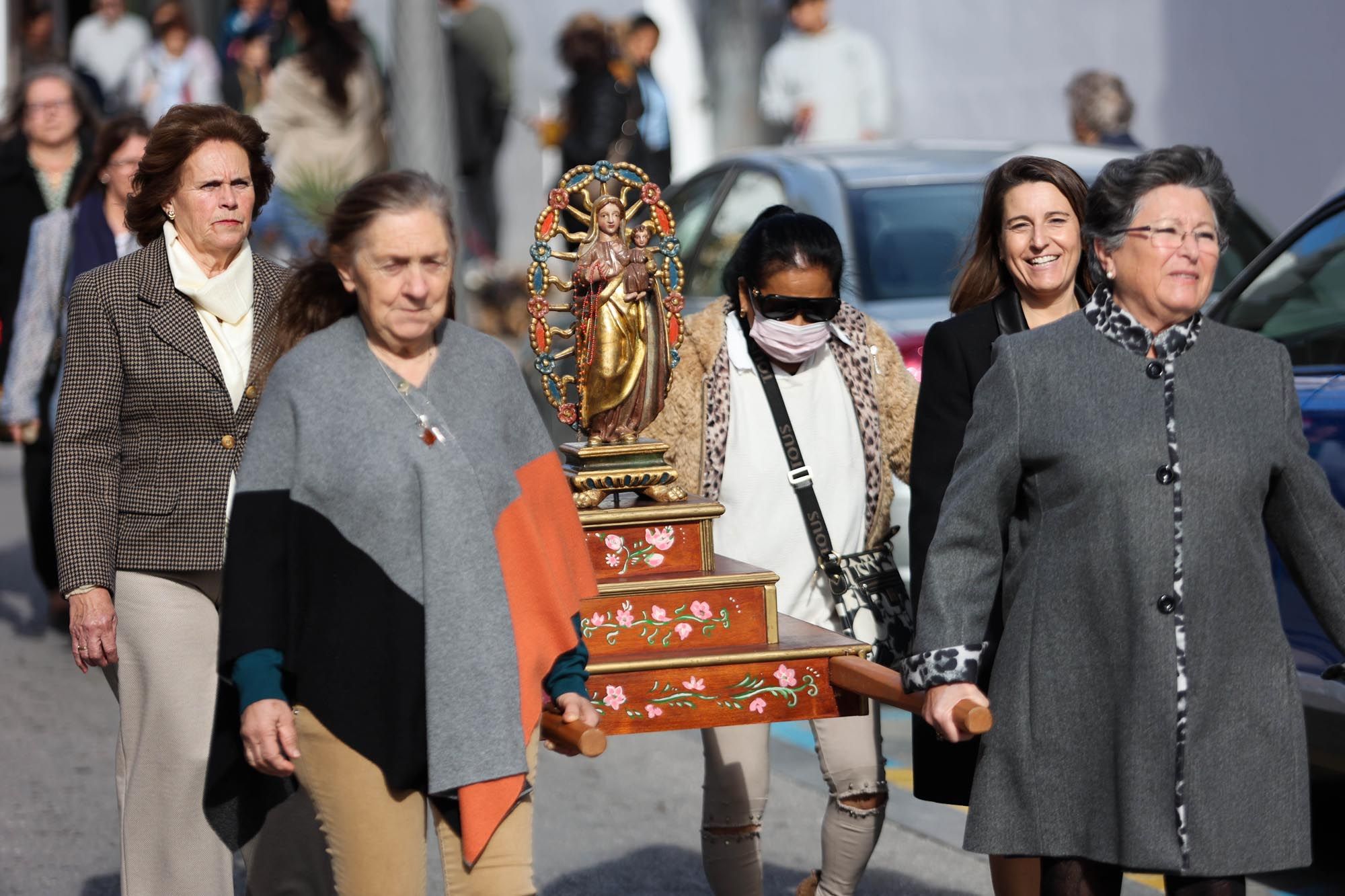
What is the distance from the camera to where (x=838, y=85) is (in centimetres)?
1451

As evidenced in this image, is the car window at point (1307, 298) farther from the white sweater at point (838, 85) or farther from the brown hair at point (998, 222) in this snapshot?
the white sweater at point (838, 85)

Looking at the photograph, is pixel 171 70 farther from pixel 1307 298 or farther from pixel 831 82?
pixel 1307 298

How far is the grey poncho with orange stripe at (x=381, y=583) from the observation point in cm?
367

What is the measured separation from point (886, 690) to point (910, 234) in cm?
472

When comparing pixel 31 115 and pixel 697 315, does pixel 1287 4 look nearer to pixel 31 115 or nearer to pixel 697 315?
pixel 31 115

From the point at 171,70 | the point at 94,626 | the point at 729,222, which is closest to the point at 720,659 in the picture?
the point at 94,626

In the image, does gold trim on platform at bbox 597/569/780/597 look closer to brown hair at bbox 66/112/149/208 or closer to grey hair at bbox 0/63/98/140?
brown hair at bbox 66/112/149/208

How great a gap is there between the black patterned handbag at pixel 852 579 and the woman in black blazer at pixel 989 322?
121 millimetres

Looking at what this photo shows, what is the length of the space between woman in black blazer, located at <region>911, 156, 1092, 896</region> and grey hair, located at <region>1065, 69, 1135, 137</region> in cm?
618

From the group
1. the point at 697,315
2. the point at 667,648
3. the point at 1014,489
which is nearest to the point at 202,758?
the point at 667,648

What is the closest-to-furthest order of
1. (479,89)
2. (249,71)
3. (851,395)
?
(851,395), (479,89), (249,71)

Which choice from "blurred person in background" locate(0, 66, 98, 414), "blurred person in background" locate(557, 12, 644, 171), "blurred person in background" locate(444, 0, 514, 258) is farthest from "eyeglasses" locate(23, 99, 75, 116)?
"blurred person in background" locate(444, 0, 514, 258)

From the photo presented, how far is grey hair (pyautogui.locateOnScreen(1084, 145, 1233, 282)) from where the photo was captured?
3814 millimetres

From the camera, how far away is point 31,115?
9695 mm
